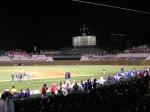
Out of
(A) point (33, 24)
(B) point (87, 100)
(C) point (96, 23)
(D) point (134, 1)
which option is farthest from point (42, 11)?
(B) point (87, 100)

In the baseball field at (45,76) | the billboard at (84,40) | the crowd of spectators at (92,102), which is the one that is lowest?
the baseball field at (45,76)

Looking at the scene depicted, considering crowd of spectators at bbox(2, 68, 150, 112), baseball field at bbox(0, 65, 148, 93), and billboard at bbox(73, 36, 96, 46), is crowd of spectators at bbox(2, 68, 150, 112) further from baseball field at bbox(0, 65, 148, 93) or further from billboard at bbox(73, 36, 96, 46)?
billboard at bbox(73, 36, 96, 46)

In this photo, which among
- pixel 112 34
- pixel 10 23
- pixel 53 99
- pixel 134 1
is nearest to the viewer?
pixel 53 99

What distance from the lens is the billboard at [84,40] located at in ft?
303

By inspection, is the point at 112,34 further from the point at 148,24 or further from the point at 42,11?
the point at 42,11

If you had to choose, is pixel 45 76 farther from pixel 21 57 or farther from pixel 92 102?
pixel 21 57

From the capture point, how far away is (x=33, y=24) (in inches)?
3430

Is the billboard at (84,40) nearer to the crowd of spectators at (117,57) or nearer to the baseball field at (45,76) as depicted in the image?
the crowd of spectators at (117,57)

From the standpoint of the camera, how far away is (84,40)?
95625 mm

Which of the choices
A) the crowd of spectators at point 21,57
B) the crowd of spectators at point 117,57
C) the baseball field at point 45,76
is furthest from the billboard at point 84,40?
the baseball field at point 45,76

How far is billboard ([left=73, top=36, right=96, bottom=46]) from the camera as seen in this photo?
303ft

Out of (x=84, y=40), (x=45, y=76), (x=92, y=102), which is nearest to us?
(x=92, y=102)

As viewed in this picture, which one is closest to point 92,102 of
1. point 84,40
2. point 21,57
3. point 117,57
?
point 117,57

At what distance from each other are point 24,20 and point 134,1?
2735 centimetres
